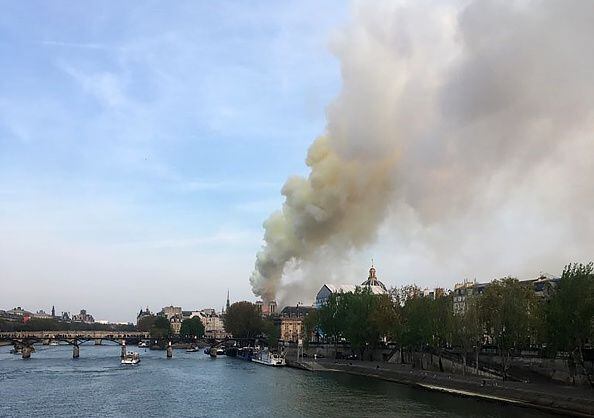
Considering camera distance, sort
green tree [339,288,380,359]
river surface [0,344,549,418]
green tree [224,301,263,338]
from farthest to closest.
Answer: green tree [224,301,263,338] < green tree [339,288,380,359] < river surface [0,344,549,418]

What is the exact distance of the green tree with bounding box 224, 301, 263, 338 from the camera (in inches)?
6939

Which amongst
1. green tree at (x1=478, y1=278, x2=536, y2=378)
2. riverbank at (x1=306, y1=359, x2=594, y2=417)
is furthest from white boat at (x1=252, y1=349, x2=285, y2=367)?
green tree at (x1=478, y1=278, x2=536, y2=378)

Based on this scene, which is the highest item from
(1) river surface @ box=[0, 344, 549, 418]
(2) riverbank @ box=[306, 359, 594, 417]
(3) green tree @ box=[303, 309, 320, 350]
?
(3) green tree @ box=[303, 309, 320, 350]

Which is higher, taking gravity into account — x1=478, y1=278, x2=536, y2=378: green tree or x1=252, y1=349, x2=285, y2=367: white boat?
x1=478, y1=278, x2=536, y2=378: green tree

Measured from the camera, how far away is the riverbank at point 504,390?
162 ft

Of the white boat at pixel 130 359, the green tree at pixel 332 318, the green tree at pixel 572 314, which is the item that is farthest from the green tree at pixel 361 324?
the green tree at pixel 572 314

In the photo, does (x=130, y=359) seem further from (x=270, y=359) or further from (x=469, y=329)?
(x=469, y=329)

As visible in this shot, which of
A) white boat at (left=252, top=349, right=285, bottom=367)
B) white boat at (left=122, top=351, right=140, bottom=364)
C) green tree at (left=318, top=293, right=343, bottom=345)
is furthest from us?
white boat at (left=122, top=351, right=140, bottom=364)

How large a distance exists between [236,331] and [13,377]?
95410 mm

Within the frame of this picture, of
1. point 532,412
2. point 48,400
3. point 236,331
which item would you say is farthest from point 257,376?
point 236,331

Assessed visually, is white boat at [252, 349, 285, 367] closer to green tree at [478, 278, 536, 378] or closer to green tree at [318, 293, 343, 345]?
green tree at [318, 293, 343, 345]

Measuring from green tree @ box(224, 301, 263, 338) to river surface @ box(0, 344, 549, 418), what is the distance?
263 ft

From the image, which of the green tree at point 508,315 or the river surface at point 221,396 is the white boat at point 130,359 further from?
the green tree at point 508,315

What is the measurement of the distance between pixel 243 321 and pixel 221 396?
11091 cm
